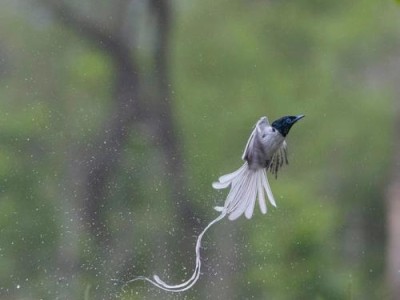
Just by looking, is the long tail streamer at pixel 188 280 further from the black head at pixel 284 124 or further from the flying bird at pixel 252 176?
the black head at pixel 284 124

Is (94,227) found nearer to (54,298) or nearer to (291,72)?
(54,298)

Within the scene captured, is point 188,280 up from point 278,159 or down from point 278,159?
down

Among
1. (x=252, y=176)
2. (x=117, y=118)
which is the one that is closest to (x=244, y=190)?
(x=252, y=176)

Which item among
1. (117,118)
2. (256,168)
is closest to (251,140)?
(256,168)

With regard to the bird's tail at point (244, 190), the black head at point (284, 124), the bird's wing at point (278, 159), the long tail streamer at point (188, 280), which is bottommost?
the long tail streamer at point (188, 280)

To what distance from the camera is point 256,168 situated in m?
0.69

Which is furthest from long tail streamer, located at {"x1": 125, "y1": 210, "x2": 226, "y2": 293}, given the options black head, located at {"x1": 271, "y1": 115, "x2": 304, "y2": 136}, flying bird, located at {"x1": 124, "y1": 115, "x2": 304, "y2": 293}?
black head, located at {"x1": 271, "y1": 115, "x2": 304, "y2": 136}

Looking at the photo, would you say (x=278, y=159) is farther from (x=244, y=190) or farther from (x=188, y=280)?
(x=188, y=280)

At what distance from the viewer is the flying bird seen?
2.25 feet

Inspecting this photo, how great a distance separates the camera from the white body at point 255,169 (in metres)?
0.69

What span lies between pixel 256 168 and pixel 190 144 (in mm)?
72

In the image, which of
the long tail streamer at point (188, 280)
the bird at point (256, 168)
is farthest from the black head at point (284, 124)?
the long tail streamer at point (188, 280)

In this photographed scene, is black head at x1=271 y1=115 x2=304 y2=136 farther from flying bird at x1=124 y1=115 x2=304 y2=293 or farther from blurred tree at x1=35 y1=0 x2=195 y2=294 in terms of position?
blurred tree at x1=35 y1=0 x2=195 y2=294

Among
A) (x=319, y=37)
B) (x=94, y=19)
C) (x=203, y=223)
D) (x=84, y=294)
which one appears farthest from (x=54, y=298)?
(x=319, y=37)
